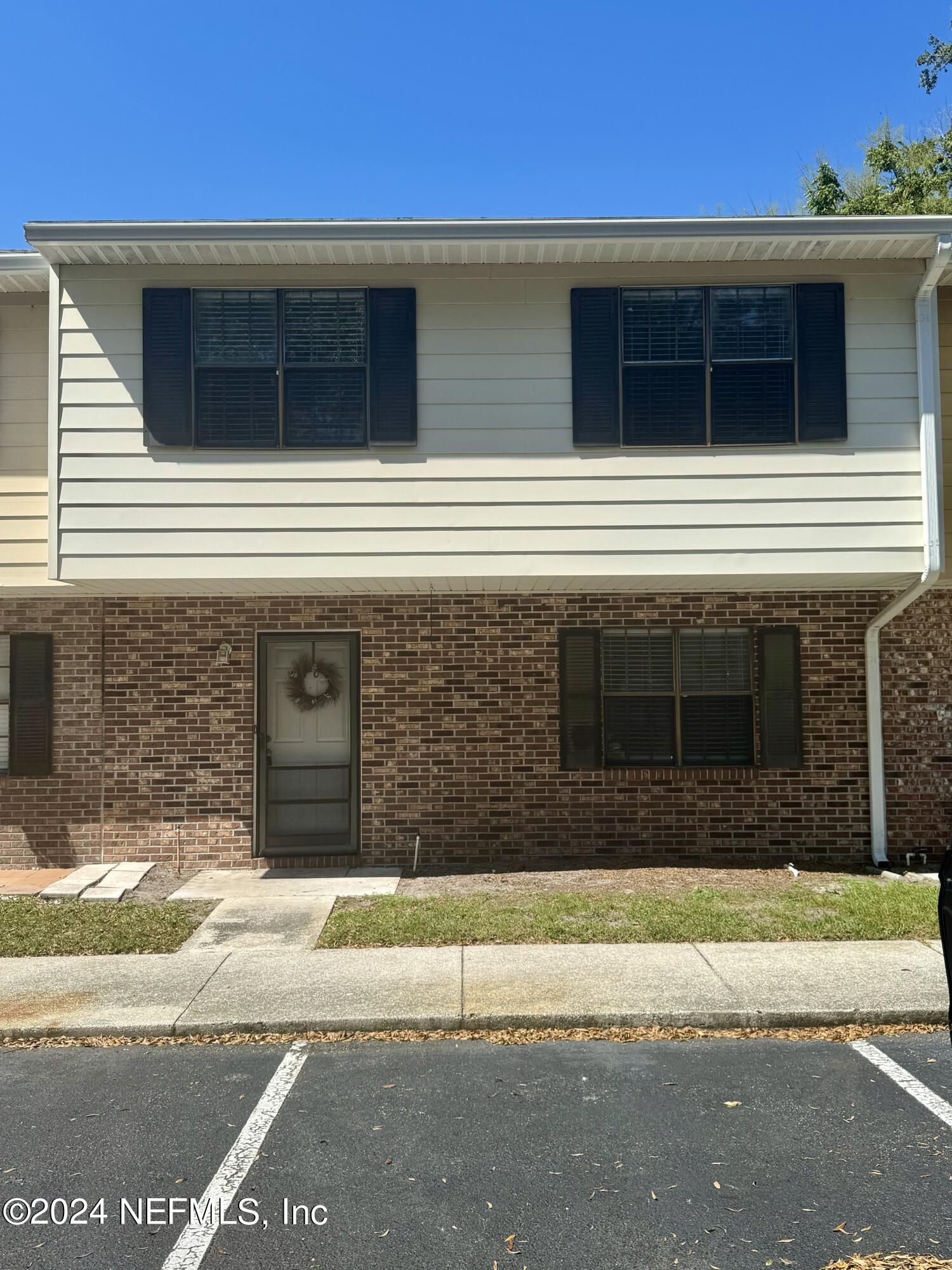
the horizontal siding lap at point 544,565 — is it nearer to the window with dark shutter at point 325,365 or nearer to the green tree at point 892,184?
the window with dark shutter at point 325,365

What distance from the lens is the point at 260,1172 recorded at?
375 centimetres

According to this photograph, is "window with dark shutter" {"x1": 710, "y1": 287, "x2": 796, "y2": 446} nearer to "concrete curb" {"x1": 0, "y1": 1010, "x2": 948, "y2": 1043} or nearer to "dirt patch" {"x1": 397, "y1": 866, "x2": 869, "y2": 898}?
"dirt patch" {"x1": 397, "y1": 866, "x2": 869, "y2": 898}

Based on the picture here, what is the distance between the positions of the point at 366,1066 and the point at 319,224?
604 centimetres

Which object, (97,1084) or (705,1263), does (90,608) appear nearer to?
(97,1084)

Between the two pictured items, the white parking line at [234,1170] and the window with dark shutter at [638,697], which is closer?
the white parking line at [234,1170]

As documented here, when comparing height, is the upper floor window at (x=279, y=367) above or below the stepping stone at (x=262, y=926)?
above

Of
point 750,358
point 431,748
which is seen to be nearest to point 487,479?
point 750,358

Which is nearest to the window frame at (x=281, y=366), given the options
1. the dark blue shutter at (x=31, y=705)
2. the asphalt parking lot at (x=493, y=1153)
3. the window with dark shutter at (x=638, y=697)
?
the dark blue shutter at (x=31, y=705)

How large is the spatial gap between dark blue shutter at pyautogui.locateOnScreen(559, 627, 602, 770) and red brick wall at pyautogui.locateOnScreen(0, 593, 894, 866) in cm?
12

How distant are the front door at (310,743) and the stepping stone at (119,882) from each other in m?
1.16

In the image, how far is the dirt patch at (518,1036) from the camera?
16.7 feet

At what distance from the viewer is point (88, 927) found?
23.3ft

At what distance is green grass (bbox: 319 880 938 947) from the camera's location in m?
6.66

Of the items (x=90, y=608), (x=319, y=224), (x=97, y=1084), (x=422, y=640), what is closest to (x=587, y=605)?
(x=422, y=640)
